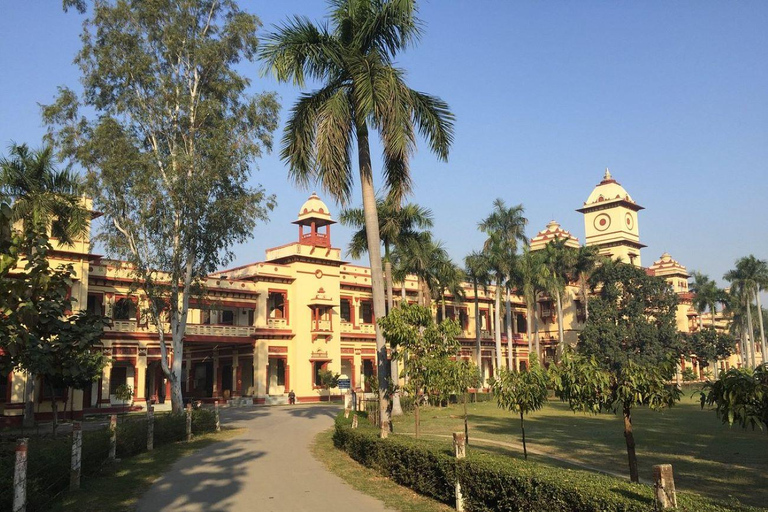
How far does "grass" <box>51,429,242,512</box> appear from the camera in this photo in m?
11.3

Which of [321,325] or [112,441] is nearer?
[112,441]

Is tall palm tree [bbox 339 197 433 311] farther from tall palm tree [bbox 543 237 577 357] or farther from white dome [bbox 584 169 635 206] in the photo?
white dome [bbox 584 169 635 206]

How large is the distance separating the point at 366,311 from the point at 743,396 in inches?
1958

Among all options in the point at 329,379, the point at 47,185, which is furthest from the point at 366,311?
the point at 47,185

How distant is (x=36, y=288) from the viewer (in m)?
9.64

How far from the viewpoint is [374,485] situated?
13.2 m

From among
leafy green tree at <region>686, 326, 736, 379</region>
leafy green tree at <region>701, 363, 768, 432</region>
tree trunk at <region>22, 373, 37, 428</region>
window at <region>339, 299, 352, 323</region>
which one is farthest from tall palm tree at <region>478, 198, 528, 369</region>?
leafy green tree at <region>701, 363, 768, 432</region>

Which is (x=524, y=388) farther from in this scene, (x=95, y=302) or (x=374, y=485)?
(x=95, y=302)

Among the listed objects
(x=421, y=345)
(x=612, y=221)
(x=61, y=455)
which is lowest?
(x=61, y=455)

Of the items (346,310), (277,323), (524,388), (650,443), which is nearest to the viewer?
(524,388)

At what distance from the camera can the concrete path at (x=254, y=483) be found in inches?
454

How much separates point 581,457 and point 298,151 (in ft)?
38.4

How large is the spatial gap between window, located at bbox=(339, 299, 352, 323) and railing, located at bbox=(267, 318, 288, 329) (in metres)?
7.55

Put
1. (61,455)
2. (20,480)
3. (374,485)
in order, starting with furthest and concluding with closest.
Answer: (374,485)
(61,455)
(20,480)
